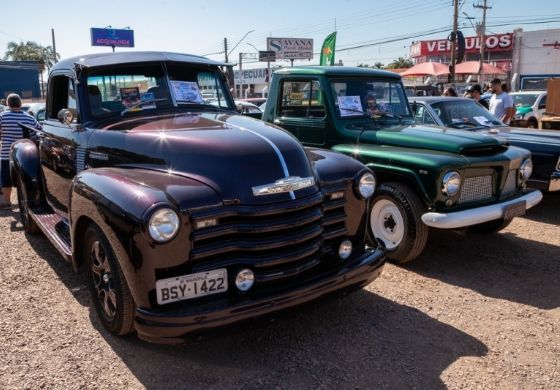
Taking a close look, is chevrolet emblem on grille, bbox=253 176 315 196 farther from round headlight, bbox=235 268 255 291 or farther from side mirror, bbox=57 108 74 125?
side mirror, bbox=57 108 74 125

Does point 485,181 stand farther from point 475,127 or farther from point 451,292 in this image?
point 475,127

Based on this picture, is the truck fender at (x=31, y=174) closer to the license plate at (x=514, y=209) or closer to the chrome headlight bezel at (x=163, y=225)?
the chrome headlight bezel at (x=163, y=225)

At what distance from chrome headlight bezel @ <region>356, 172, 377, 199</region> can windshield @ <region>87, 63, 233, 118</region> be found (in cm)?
171

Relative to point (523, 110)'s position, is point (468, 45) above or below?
above

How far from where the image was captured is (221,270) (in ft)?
9.37

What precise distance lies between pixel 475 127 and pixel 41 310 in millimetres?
6039

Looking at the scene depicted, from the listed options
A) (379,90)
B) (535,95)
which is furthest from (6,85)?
(379,90)

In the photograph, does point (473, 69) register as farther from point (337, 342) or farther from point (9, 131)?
point (337, 342)

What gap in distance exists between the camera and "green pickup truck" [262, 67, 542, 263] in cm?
461

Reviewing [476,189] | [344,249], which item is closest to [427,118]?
[476,189]

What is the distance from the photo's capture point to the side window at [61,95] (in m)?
4.34

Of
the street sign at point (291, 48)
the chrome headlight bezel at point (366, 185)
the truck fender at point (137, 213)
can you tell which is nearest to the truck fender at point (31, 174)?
the truck fender at point (137, 213)

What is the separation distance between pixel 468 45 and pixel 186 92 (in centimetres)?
4393

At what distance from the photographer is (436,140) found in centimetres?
507
